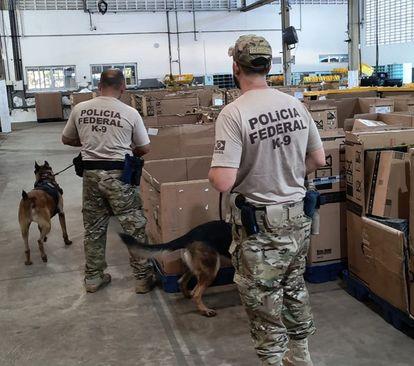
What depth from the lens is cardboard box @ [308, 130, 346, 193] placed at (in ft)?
11.0

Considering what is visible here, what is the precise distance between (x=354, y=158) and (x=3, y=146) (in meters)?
11.4

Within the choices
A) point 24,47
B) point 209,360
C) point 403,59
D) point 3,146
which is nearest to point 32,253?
point 209,360

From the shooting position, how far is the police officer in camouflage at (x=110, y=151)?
3318mm

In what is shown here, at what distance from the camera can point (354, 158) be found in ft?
10.2

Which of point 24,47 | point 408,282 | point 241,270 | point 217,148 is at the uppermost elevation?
point 24,47

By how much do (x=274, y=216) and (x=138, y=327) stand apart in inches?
58.3

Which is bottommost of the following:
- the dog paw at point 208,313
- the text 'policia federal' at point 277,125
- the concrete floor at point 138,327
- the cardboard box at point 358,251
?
the concrete floor at point 138,327

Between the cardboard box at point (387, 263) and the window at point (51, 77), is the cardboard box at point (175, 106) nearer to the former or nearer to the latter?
the cardboard box at point (387, 263)

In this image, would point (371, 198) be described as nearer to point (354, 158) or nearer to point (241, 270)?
point (354, 158)

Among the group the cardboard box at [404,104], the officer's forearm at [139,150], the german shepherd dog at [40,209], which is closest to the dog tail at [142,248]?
the officer's forearm at [139,150]

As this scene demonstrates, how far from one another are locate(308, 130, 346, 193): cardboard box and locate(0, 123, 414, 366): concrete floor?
693 millimetres

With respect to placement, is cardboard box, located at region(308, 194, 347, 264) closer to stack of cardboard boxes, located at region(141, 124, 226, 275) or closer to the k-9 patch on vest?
stack of cardboard boxes, located at region(141, 124, 226, 275)

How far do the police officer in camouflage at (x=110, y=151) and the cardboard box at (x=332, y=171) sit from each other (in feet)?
4.00

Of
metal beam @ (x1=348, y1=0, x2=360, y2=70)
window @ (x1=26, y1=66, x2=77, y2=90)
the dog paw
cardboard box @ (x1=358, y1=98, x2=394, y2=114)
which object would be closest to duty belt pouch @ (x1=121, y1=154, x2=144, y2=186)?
the dog paw
